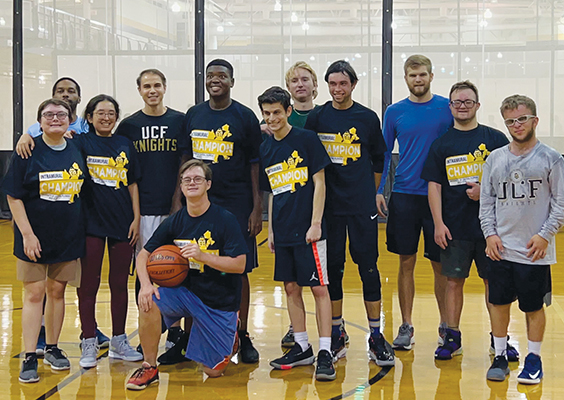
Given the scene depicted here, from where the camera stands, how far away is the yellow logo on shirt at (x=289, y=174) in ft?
11.4

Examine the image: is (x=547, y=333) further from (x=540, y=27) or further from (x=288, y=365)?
(x=540, y=27)

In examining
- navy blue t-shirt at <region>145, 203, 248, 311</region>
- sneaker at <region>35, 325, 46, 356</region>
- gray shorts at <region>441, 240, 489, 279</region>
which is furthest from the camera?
sneaker at <region>35, 325, 46, 356</region>

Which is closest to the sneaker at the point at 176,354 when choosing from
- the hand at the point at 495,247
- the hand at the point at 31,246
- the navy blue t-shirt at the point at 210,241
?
the navy blue t-shirt at the point at 210,241

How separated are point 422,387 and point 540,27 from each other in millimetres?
7656

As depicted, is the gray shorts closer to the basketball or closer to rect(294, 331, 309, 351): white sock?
rect(294, 331, 309, 351): white sock

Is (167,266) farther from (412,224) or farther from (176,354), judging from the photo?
(412,224)

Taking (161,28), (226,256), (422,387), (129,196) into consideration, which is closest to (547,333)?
(422,387)

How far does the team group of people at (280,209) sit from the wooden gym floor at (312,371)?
0.26 feet

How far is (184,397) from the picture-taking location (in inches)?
124

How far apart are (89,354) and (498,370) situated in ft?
6.79

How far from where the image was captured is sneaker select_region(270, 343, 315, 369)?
3529 millimetres

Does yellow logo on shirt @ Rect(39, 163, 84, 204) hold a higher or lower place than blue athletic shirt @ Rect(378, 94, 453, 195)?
lower

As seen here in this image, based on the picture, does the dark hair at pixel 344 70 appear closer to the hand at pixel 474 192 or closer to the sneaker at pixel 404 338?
the hand at pixel 474 192

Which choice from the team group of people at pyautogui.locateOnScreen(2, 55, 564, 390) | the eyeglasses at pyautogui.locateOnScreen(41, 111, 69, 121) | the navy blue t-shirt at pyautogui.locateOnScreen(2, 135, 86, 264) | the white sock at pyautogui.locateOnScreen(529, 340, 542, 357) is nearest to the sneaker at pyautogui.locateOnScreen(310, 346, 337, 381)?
the team group of people at pyautogui.locateOnScreen(2, 55, 564, 390)
